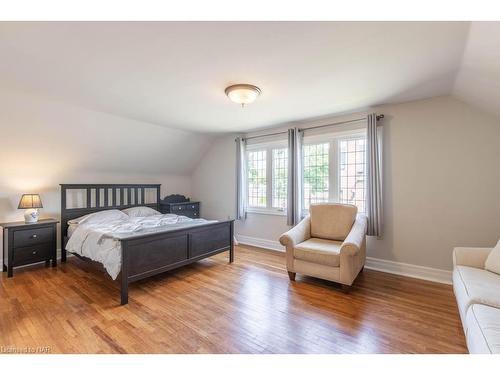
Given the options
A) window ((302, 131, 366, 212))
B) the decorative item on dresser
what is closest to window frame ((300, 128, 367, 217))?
window ((302, 131, 366, 212))

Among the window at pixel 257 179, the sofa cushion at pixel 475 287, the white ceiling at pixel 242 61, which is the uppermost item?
the white ceiling at pixel 242 61

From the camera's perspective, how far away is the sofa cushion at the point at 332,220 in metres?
3.26

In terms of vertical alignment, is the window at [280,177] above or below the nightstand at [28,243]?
above

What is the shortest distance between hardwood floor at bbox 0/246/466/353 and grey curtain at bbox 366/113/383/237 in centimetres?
69

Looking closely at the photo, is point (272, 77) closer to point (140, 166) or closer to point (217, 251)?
point (217, 251)

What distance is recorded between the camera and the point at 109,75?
92.1 inches

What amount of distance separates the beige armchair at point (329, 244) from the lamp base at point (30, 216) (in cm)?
356

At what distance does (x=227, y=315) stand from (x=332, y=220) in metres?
1.93

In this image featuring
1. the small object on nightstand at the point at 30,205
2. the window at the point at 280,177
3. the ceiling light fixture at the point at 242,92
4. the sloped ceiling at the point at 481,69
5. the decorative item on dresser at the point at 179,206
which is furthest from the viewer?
the decorative item on dresser at the point at 179,206

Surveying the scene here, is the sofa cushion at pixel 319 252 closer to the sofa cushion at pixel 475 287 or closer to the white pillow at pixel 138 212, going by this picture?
the sofa cushion at pixel 475 287

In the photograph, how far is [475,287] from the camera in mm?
1729

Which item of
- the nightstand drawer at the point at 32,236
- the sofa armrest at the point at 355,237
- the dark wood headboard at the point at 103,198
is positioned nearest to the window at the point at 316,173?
the sofa armrest at the point at 355,237
